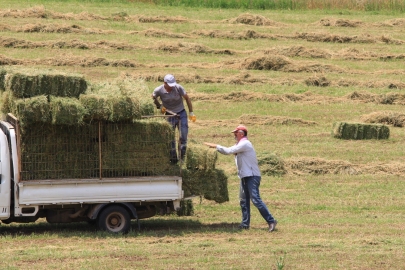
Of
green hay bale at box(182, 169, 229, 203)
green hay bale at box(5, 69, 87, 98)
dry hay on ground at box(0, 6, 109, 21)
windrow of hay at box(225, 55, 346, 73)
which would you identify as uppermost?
dry hay on ground at box(0, 6, 109, 21)

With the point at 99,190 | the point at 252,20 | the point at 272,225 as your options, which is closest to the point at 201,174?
Result: the point at 272,225

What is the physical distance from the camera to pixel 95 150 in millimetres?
11688

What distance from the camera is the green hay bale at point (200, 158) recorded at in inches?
482

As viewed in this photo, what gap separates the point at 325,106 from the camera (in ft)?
79.1

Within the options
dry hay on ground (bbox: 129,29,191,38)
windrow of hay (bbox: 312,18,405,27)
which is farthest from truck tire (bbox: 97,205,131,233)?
windrow of hay (bbox: 312,18,405,27)

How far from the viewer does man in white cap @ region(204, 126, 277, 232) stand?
12.1m

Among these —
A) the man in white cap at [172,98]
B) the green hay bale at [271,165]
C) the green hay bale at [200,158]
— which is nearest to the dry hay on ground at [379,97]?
the green hay bale at [271,165]

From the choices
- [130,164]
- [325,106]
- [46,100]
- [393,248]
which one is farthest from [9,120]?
[325,106]

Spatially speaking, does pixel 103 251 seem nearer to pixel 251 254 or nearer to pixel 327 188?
pixel 251 254

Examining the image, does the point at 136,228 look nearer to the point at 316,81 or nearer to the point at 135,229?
the point at 135,229

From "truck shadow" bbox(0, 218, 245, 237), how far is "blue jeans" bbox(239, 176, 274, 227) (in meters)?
0.39

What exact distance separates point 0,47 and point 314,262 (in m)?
22.8

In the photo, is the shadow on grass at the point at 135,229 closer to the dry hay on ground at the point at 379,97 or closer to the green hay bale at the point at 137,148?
the green hay bale at the point at 137,148

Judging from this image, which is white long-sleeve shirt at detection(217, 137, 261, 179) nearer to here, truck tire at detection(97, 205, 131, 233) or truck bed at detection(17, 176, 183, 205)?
truck bed at detection(17, 176, 183, 205)
